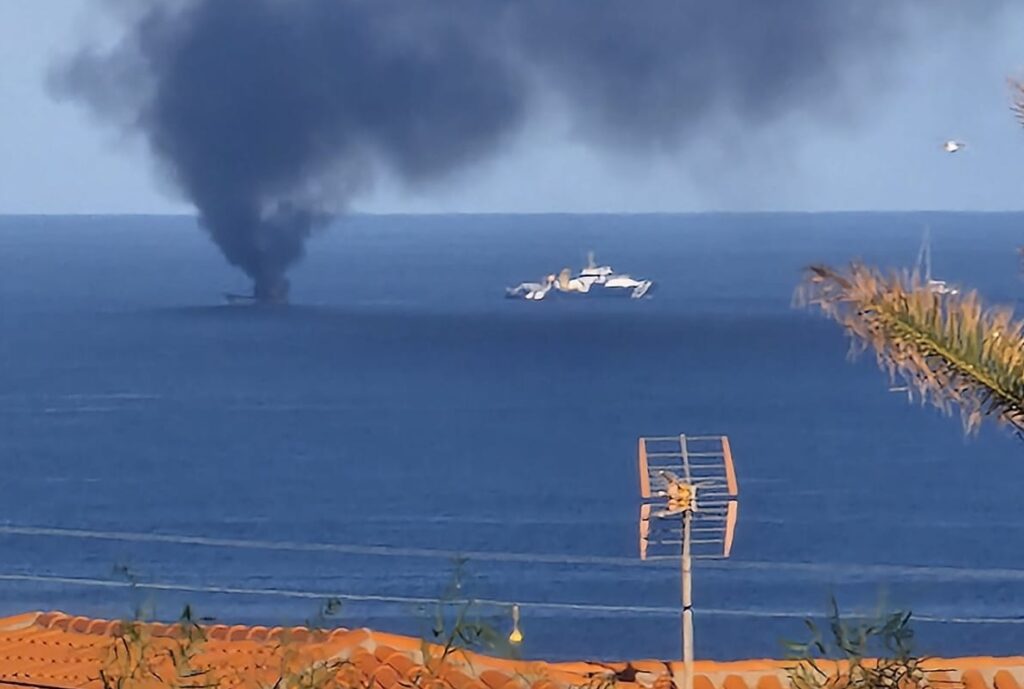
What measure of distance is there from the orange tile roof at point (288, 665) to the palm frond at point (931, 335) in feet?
2.49

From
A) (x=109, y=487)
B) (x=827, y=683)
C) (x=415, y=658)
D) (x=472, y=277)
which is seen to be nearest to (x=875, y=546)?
(x=109, y=487)

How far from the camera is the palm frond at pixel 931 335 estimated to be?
10.2ft

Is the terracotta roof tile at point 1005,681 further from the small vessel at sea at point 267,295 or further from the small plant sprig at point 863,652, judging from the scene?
the small vessel at sea at point 267,295

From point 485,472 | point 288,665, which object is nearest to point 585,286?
point 485,472

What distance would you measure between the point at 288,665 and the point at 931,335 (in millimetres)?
1259

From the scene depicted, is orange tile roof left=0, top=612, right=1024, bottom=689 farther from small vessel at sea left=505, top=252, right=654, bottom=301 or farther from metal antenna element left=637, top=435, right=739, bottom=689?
small vessel at sea left=505, top=252, right=654, bottom=301

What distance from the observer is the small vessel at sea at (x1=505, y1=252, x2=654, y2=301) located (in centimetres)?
9212

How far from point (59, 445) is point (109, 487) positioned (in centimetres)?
575

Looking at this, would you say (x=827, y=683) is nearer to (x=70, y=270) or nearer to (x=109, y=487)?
(x=109, y=487)

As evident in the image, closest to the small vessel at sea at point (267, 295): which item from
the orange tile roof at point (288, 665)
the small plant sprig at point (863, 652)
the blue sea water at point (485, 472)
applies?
the blue sea water at point (485, 472)

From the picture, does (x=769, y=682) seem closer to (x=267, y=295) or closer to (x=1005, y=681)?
(x=1005, y=681)

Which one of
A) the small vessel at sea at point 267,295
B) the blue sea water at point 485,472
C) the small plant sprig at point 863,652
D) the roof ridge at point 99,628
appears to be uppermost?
the small vessel at sea at point 267,295

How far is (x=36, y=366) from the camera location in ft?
193

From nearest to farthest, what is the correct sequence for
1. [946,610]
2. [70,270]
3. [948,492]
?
[946,610]
[948,492]
[70,270]
